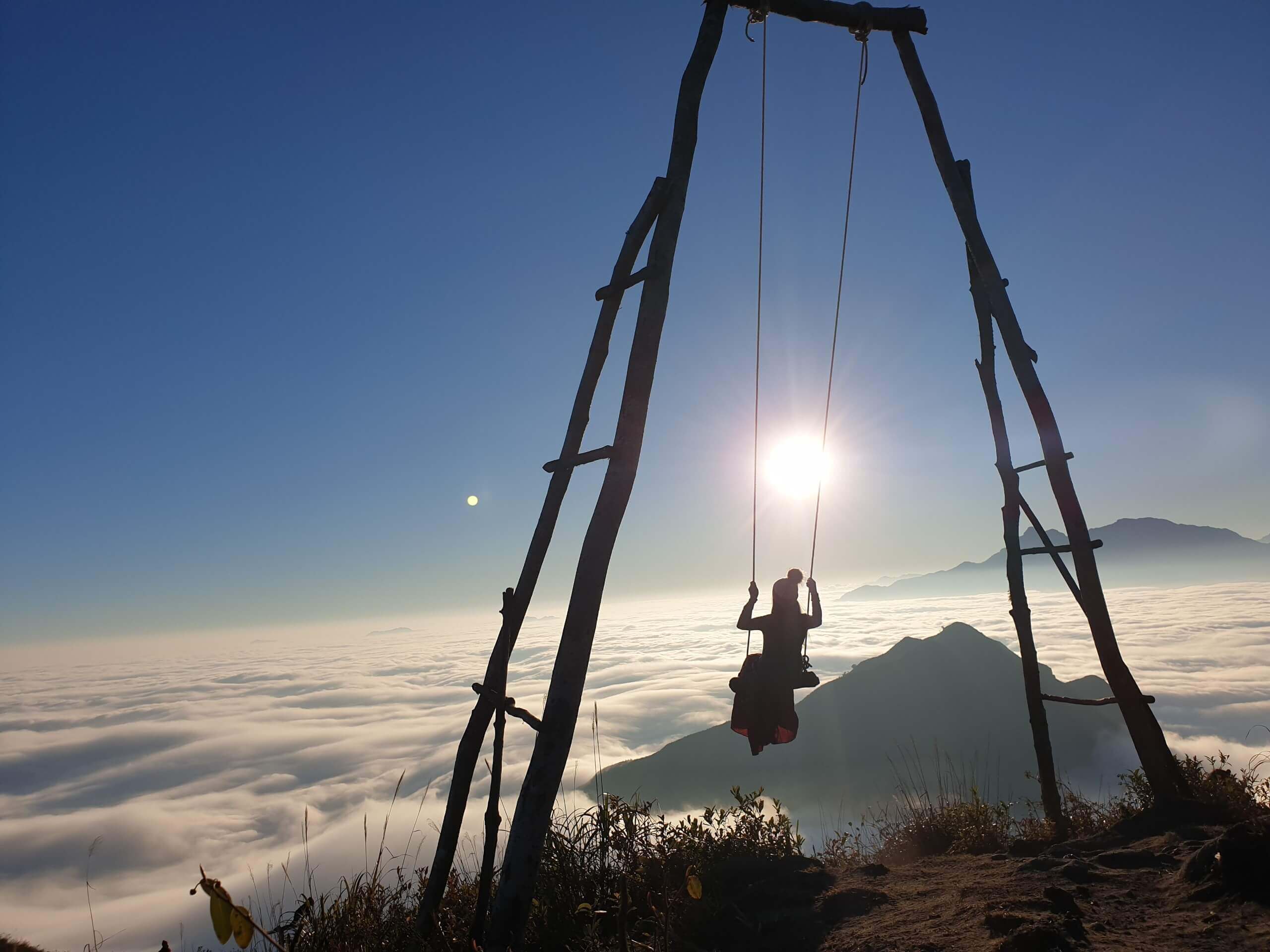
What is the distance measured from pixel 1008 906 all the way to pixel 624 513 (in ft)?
10.5

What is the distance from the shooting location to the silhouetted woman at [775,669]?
18.9ft

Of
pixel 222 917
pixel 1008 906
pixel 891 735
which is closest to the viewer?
pixel 222 917

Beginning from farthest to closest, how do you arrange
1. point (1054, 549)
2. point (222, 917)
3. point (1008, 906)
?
point (1054, 549), point (1008, 906), point (222, 917)

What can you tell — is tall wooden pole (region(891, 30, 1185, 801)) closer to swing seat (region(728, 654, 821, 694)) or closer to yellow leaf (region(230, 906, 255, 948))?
swing seat (region(728, 654, 821, 694))

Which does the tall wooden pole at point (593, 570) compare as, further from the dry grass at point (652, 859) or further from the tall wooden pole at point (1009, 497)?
the tall wooden pole at point (1009, 497)

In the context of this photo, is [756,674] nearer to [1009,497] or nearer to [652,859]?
[652,859]

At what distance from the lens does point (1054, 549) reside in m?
6.67

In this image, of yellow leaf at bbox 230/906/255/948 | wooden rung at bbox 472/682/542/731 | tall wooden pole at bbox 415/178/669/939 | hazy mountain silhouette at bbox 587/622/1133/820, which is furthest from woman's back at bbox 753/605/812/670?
hazy mountain silhouette at bbox 587/622/1133/820

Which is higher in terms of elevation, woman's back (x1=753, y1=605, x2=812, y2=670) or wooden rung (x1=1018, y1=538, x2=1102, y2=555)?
wooden rung (x1=1018, y1=538, x2=1102, y2=555)

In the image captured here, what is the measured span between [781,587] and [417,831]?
379 centimetres

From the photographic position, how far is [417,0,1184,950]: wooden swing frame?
3471mm

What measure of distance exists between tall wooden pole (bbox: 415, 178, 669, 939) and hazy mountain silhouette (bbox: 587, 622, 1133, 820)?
110377 millimetres

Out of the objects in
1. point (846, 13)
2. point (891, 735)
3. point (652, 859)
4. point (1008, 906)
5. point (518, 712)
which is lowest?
Result: point (891, 735)

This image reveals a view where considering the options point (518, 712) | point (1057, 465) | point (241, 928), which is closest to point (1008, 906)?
point (518, 712)
